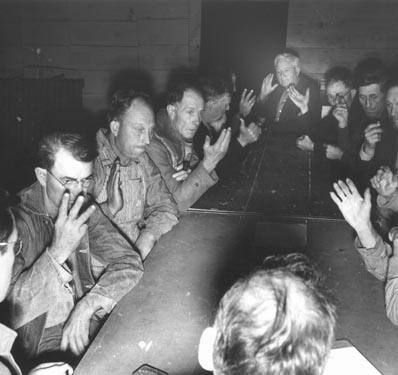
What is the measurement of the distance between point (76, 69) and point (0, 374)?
512 centimetres

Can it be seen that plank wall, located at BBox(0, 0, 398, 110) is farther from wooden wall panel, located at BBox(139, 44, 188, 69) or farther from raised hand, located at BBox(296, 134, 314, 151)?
raised hand, located at BBox(296, 134, 314, 151)

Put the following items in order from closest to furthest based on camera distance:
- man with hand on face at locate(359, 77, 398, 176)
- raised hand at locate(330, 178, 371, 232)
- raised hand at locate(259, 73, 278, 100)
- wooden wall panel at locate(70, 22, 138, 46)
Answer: raised hand at locate(330, 178, 371, 232) → man with hand on face at locate(359, 77, 398, 176) → raised hand at locate(259, 73, 278, 100) → wooden wall panel at locate(70, 22, 138, 46)

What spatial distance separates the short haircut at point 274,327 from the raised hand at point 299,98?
3.49m

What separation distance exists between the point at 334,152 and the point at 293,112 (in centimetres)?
101

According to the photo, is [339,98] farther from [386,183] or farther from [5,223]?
[5,223]

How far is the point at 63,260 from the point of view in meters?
1.76

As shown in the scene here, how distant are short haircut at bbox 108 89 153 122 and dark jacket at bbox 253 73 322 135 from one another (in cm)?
191

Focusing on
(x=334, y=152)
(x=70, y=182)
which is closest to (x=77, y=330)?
(x=70, y=182)

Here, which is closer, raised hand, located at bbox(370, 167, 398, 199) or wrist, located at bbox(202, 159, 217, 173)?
raised hand, located at bbox(370, 167, 398, 199)

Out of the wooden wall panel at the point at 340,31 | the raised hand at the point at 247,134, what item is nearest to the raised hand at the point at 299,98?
the raised hand at the point at 247,134

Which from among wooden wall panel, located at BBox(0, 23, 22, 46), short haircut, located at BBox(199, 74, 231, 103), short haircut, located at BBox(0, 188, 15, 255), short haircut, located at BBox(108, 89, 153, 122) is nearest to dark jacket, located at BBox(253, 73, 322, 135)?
short haircut, located at BBox(199, 74, 231, 103)

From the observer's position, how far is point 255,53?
5.30 metres

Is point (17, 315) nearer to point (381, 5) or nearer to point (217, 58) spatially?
point (217, 58)

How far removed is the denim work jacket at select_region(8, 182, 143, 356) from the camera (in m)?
1.69
